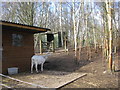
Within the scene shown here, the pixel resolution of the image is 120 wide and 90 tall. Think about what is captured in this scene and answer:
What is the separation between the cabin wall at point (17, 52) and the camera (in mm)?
7098

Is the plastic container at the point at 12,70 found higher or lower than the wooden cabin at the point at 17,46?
lower

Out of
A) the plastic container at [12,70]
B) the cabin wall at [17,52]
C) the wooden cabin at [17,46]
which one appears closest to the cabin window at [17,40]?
the wooden cabin at [17,46]

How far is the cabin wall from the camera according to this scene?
7098 mm

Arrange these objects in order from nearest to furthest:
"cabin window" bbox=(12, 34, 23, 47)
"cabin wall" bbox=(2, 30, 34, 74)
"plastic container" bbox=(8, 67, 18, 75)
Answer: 1. "plastic container" bbox=(8, 67, 18, 75)
2. "cabin wall" bbox=(2, 30, 34, 74)
3. "cabin window" bbox=(12, 34, 23, 47)

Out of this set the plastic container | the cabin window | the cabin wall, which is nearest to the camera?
the plastic container

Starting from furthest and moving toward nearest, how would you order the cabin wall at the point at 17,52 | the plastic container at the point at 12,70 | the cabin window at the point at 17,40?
the cabin window at the point at 17,40 < the cabin wall at the point at 17,52 < the plastic container at the point at 12,70

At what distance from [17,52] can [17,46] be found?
32 cm

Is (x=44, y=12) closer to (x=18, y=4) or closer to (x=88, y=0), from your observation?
(x=18, y=4)

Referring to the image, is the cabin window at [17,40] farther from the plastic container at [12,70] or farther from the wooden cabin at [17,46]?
the plastic container at [12,70]

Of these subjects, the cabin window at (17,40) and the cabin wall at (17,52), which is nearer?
the cabin wall at (17,52)

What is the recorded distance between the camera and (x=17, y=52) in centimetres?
777

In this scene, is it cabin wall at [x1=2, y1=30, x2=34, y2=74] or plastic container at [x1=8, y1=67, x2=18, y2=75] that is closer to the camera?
plastic container at [x1=8, y1=67, x2=18, y2=75]

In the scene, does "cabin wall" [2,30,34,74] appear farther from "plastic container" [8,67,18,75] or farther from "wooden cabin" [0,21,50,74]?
"plastic container" [8,67,18,75]

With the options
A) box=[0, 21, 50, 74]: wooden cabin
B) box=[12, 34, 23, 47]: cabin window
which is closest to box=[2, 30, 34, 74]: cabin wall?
box=[0, 21, 50, 74]: wooden cabin
